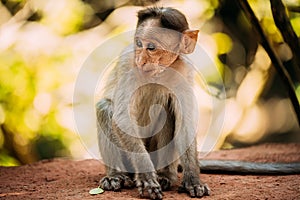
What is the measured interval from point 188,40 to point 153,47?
369 millimetres

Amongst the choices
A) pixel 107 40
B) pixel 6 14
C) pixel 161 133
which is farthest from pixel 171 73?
pixel 6 14

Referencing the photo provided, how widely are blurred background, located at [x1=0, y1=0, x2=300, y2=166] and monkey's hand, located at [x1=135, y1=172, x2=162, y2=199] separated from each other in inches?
124

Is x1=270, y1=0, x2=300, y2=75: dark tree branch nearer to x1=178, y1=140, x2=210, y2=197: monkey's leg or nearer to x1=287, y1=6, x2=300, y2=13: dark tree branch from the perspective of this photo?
x1=287, y1=6, x2=300, y2=13: dark tree branch

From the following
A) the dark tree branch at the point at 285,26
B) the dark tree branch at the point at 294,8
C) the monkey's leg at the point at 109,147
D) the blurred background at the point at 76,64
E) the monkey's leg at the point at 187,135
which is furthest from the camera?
the blurred background at the point at 76,64

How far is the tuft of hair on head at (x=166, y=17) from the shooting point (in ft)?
16.1

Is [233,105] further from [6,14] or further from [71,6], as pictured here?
[6,14]

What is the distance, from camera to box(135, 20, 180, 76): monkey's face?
4879mm

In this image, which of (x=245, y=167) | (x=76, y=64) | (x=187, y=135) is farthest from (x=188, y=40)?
(x=76, y=64)

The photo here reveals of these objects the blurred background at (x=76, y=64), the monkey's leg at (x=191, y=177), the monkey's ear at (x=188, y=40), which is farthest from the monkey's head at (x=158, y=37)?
the blurred background at (x=76, y=64)

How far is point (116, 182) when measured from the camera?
515cm

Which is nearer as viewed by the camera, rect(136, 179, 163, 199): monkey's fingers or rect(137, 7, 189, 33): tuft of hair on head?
rect(136, 179, 163, 199): monkey's fingers

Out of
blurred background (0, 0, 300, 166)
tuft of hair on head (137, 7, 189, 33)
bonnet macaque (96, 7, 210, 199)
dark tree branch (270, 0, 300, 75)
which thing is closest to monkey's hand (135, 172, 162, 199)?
bonnet macaque (96, 7, 210, 199)

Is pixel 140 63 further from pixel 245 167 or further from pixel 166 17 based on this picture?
pixel 245 167

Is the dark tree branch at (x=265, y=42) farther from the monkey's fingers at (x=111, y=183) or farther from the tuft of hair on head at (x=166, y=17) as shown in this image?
the monkey's fingers at (x=111, y=183)
